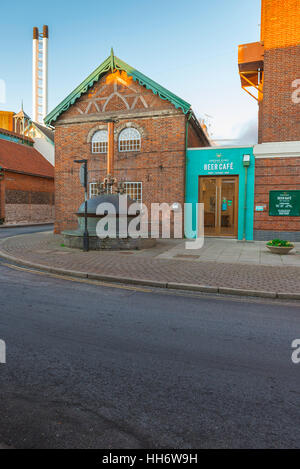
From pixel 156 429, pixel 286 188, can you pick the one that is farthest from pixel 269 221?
pixel 156 429

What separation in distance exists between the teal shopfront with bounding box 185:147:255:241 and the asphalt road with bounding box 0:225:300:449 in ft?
36.9

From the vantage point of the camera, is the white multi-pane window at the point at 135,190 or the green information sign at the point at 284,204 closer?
the green information sign at the point at 284,204

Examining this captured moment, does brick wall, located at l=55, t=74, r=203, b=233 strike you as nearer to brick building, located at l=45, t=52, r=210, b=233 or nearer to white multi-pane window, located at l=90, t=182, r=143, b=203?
brick building, located at l=45, t=52, r=210, b=233

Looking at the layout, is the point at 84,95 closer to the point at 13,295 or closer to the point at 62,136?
the point at 62,136

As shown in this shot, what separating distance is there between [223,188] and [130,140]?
583 centimetres

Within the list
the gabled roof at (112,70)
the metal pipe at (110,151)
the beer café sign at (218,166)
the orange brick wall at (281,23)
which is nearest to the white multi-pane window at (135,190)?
the metal pipe at (110,151)

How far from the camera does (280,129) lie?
607 inches

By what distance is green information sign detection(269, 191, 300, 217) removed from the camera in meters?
15.2

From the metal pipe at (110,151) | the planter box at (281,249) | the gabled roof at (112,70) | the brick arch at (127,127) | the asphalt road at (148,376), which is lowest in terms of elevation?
the asphalt road at (148,376)

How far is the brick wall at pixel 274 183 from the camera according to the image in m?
15.3

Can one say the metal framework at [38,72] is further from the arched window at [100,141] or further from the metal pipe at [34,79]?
the arched window at [100,141]

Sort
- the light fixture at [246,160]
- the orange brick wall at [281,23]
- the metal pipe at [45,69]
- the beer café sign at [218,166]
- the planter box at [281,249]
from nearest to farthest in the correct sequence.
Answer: the planter box at [281,249] < the orange brick wall at [281,23] < the light fixture at [246,160] < the beer café sign at [218,166] < the metal pipe at [45,69]

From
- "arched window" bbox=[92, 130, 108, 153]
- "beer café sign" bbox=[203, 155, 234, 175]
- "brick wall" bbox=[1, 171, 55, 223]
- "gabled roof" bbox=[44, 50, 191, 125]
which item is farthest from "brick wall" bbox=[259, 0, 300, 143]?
"brick wall" bbox=[1, 171, 55, 223]
